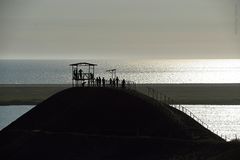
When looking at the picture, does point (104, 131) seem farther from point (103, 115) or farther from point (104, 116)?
point (103, 115)

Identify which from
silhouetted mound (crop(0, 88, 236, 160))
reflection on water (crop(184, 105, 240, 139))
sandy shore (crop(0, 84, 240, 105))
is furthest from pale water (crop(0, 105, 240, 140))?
silhouetted mound (crop(0, 88, 236, 160))

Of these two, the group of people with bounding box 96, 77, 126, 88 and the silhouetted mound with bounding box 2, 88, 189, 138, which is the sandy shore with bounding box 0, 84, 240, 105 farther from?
the silhouetted mound with bounding box 2, 88, 189, 138

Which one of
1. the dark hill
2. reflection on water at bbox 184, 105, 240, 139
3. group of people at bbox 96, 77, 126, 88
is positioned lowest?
reflection on water at bbox 184, 105, 240, 139

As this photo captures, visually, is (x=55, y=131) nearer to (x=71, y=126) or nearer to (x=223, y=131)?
(x=71, y=126)

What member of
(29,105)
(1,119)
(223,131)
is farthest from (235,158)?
(29,105)

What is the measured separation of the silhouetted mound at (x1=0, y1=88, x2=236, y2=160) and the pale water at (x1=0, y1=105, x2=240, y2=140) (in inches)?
997

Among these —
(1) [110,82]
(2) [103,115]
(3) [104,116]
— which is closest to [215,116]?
(1) [110,82]

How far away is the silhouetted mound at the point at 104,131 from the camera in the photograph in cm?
6053

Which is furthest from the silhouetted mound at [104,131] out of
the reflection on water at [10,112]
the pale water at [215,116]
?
the reflection on water at [10,112]

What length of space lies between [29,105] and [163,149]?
81786 millimetres

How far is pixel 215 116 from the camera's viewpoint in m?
121

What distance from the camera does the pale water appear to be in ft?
332

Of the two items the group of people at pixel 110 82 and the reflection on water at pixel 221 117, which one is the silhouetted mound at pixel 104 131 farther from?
the reflection on water at pixel 221 117

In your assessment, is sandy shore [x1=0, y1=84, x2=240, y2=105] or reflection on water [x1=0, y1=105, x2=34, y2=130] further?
sandy shore [x1=0, y1=84, x2=240, y2=105]
